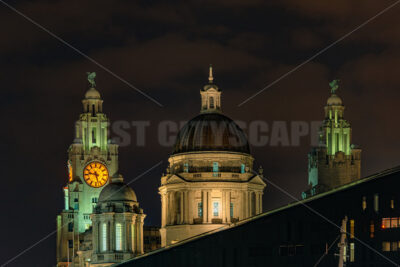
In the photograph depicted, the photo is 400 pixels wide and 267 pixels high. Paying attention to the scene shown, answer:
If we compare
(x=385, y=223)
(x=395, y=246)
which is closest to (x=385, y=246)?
(x=395, y=246)

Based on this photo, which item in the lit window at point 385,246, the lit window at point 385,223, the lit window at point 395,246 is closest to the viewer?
the lit window at point 395,246

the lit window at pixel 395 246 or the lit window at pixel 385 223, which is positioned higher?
the lit window at pixel 385 223

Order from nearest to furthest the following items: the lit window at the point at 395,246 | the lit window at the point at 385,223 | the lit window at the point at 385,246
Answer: the lit window at the point at 395,246
the lit window at the point at 385,246
the lit window at the point at 385,223

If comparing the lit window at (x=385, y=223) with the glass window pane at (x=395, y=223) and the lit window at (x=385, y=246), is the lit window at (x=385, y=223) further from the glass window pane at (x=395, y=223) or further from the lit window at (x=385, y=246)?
the lit window at (x=385, y=246)

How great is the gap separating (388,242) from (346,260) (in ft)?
16.4

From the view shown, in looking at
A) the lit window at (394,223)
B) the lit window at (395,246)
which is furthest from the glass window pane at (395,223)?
the lit window at (395,246)

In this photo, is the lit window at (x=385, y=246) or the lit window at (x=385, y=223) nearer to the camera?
the lit window at (x=385, y=246)

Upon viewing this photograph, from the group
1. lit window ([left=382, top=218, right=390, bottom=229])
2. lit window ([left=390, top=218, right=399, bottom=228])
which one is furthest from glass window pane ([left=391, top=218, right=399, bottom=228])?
lit window ([left=382, top=218, right=390, bottom=229])

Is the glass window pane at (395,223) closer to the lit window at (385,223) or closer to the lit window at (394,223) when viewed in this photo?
the lit window at (394,223)

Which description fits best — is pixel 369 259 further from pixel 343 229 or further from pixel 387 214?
pixel 343 229

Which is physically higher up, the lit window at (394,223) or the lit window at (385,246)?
the lit window at (394,223)

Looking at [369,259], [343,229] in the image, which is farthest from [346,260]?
[343,229]

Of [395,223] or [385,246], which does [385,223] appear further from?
[385,246]

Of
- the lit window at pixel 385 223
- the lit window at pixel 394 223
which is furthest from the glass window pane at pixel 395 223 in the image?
the lit window at pixel 385 223
